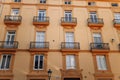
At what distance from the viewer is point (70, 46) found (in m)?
21.3

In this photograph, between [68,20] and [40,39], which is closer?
[40,39]

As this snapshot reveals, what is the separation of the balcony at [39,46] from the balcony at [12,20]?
3.84m

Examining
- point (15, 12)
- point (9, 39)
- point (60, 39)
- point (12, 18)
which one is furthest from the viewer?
point (15, 12)

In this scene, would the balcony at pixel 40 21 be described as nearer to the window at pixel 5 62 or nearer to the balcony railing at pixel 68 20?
the balcony railing at pixel 68 20

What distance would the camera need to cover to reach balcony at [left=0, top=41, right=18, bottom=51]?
20.4 metres

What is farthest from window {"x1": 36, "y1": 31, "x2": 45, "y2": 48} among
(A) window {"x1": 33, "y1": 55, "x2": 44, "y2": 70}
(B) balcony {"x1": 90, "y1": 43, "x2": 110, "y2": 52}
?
(B) balcony {"x1": 90, "y1": 43, "x2": 110, "y2": 52}

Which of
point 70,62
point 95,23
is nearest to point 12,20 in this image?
point 70,62

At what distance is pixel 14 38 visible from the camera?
21766 mm

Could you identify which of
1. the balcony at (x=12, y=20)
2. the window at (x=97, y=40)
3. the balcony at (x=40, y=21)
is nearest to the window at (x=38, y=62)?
the balcony at (x=40, y=21)

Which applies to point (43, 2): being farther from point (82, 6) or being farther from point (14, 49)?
point (14, 49)

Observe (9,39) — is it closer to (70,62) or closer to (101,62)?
(70,62)

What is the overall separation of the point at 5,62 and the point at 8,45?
2203 millimetres

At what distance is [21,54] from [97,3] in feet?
44.9

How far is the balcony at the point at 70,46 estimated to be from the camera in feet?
68.4
